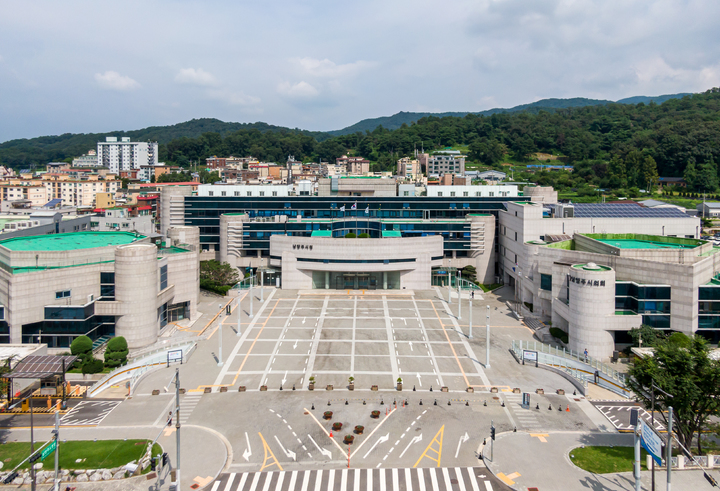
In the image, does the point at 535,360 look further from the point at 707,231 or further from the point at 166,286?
the point at 707,231

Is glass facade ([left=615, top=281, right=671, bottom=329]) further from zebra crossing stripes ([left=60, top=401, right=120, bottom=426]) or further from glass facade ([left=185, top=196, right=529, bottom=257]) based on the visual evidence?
zebra crossing stripes ([left=60, top=401, right=120, bottom=426])

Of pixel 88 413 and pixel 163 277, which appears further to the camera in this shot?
pixel 163 277

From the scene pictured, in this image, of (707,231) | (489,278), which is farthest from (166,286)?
(707,231)

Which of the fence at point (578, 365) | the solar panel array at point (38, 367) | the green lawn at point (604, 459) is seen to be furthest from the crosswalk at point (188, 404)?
the fence at point (578, 365)

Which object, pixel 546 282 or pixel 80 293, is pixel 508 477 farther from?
pixel 80 293

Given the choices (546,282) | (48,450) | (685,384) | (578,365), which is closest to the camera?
(48,450)

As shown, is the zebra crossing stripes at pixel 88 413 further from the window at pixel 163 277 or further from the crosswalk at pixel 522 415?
the crosswalk at pixel 522 415

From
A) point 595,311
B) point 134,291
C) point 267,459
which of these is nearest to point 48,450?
point 267,459

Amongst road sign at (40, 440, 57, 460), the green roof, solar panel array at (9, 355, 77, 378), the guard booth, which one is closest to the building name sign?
road sign at (40, 440, 57, 460)
